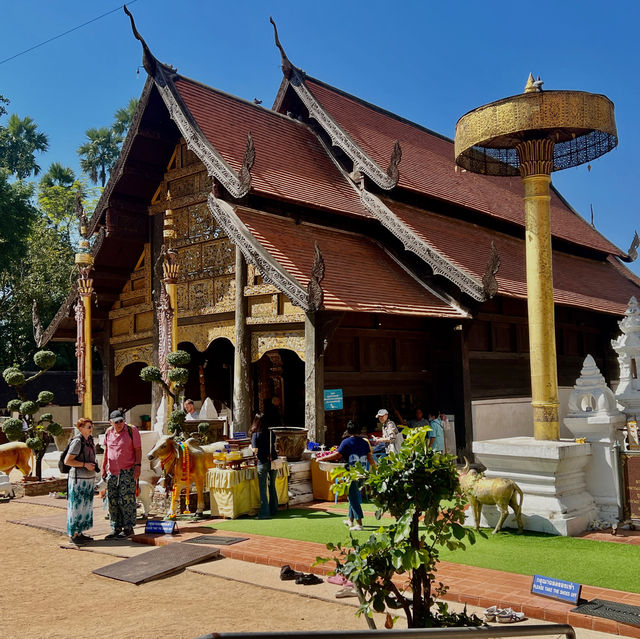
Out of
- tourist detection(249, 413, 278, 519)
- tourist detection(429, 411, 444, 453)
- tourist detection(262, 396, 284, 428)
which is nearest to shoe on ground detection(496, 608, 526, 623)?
tourist detection(249, 413, 278, 519)

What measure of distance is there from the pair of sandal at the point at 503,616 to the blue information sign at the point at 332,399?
6.00m

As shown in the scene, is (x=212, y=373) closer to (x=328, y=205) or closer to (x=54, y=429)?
(x=54, y=429)

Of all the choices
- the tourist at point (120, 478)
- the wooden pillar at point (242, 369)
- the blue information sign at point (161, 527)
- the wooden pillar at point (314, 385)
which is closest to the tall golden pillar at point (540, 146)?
the wooden pillar at point (314, 385)

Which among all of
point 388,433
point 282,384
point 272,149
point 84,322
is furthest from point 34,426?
point 272,149

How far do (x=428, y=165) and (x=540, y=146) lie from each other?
29.0 ft

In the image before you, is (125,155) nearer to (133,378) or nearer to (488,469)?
(133,378)

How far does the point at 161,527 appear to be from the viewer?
7.60 meters

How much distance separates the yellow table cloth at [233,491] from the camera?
847 centimetres

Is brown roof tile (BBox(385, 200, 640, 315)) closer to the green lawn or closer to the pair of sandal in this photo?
the green lawn

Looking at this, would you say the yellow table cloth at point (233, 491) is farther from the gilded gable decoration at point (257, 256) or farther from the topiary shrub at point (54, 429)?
the topiary shrub at point (54, 429)

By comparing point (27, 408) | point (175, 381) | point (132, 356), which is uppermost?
point (132, 356)

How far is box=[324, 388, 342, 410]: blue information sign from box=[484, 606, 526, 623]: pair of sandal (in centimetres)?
600

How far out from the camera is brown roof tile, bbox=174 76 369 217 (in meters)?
11.9

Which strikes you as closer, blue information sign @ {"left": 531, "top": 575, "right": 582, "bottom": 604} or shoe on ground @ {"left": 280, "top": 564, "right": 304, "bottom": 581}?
blue information sign @ {"left": 531, "top": 575, "right": 582, "bottom": 604}
